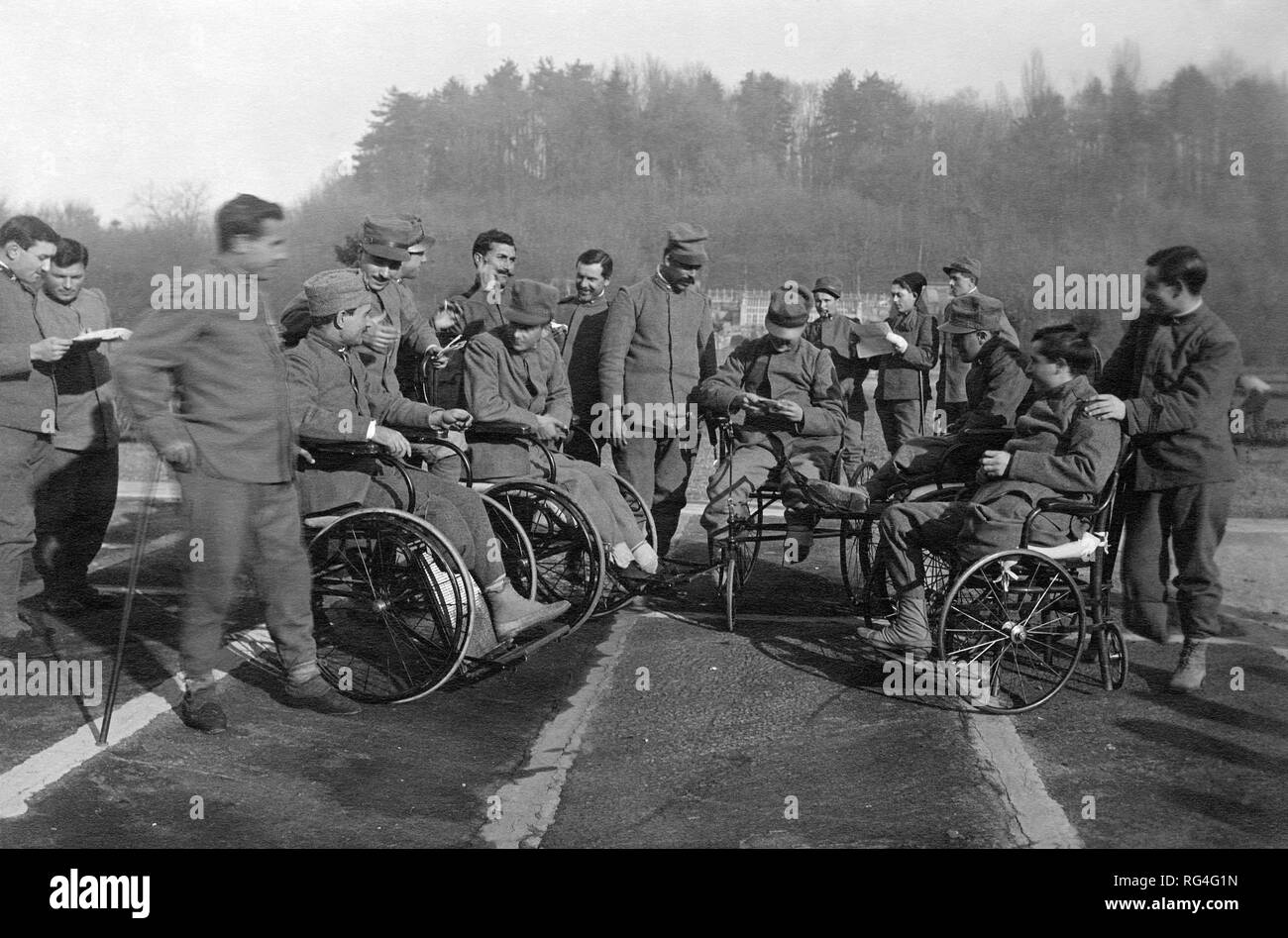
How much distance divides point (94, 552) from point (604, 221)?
16980 mm

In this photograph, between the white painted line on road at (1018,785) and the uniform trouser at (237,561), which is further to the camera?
the uniform trouser at (237,561)

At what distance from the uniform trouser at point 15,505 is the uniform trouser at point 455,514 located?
2.04m

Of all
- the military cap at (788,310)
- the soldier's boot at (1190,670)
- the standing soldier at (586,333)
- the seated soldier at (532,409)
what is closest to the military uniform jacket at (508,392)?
the seated soldier at (532,409)

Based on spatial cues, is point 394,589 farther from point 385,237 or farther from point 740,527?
point 385,237

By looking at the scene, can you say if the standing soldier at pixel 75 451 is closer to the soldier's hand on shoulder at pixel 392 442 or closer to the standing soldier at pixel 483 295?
the standing soldier at pixel 483 295

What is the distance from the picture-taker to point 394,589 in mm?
4887

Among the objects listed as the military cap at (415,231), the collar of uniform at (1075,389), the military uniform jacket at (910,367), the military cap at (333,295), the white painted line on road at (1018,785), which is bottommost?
the white painted line on road at (1018,785)

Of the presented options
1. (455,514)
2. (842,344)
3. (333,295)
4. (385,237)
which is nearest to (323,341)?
(333,295)

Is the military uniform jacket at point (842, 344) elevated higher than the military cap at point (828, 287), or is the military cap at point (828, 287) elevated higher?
the military cap at point (828, 287)

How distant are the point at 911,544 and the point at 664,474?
2.12 metres

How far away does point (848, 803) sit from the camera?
3.92 m

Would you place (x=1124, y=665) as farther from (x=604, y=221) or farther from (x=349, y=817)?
(x=604, y=221)

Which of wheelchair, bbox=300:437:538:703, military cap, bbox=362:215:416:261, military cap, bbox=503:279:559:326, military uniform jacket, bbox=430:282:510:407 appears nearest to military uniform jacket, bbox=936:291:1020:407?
military uniform jacket, bbox=430:282:510:407

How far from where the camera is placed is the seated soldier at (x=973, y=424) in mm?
5723
